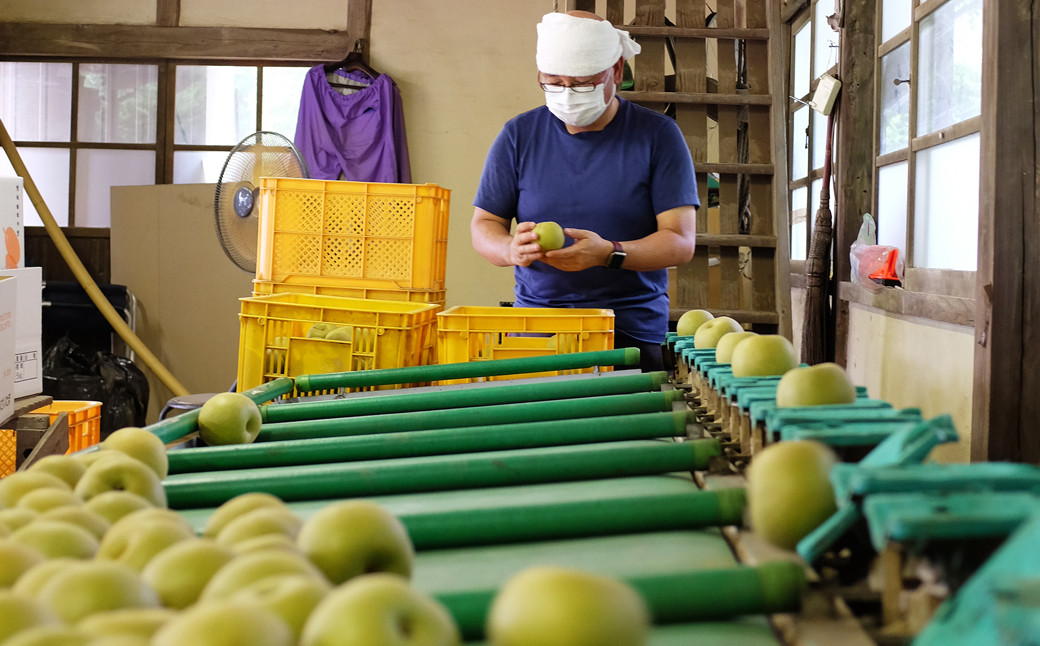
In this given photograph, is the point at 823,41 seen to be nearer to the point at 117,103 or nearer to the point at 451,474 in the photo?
the point at 451,474

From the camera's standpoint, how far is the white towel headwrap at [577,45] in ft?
8.63

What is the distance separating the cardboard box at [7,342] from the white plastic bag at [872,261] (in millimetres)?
3041

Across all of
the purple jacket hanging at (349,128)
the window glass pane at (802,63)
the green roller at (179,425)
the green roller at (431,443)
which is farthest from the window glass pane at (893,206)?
the purple jacket hanging at (349,128)

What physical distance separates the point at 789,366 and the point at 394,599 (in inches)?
40.7

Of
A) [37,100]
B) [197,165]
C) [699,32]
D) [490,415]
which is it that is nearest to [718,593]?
[490,415]

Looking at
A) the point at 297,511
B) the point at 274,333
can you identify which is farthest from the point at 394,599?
the point at 274,333

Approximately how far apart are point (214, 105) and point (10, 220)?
3.96 m

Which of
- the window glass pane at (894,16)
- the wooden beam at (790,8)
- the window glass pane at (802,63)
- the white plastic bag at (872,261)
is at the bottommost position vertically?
the white plastic bag at (872,261)

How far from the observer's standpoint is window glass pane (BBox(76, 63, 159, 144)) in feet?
21.9

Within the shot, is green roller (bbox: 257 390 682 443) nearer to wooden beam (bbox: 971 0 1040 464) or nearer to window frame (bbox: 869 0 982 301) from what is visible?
wooden beam (bbox: 971 0 1040 464)

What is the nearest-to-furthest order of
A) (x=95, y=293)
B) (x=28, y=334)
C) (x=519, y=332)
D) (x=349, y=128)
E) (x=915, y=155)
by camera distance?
(x=519, y=332), (x=28, y=334), (x=915, y=155), (x=95, y=293), (x=349, y=128)

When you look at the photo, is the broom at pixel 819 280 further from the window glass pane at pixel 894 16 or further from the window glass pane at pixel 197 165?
the window glass pane at pixel 197 165

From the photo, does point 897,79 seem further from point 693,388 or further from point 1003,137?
point 693,388

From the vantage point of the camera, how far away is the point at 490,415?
5.45ft
